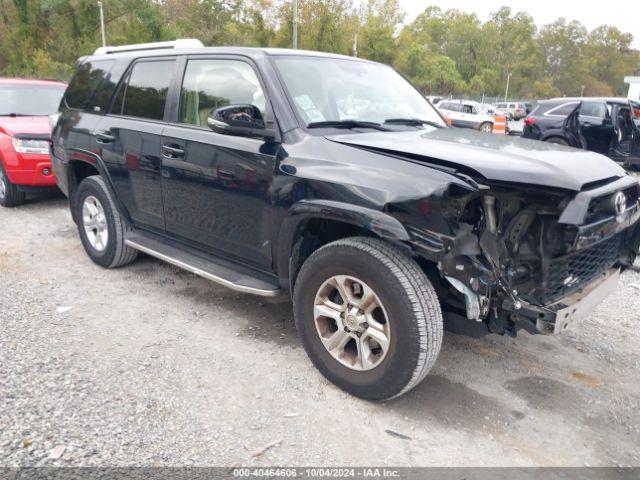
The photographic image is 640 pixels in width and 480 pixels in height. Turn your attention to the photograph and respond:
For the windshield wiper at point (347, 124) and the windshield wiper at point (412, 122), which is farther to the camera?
the windshield wiper at point (412, 122)

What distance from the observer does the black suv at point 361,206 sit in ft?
8.57

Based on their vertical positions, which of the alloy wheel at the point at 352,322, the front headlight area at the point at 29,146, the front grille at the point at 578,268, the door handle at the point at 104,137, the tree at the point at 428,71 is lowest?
the alloy wheel at the point at 352,322

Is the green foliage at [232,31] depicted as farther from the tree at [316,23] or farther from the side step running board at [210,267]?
the side step running board at [210,267]

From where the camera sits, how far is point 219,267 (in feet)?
12.2

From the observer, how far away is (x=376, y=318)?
290cm

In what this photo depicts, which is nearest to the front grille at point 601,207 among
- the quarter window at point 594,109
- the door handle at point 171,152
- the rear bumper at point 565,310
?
the rear bumper at point 565,310

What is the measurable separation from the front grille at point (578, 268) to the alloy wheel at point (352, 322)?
873 millimetres

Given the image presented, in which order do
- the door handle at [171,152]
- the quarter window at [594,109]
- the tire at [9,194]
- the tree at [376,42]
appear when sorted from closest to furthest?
the door handle at [171,152]
the tire at [9,194]
the quarter window at [594,109]
the tree at [376,42]

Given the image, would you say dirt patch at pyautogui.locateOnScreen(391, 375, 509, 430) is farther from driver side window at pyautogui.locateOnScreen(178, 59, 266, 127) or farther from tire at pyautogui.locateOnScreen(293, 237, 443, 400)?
driver side window at pyautogui.locateOnScreen(178, 59, 266, 127)

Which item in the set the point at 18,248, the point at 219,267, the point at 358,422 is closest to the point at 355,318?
the point at 358,422

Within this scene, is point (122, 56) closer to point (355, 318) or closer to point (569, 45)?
point (355, 318)

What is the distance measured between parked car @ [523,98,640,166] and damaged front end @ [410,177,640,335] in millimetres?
9440

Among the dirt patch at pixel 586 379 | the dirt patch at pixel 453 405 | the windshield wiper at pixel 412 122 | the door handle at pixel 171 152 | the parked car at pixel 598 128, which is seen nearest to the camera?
the dirt patch at pixel 453 405

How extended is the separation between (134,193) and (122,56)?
1268 mm
